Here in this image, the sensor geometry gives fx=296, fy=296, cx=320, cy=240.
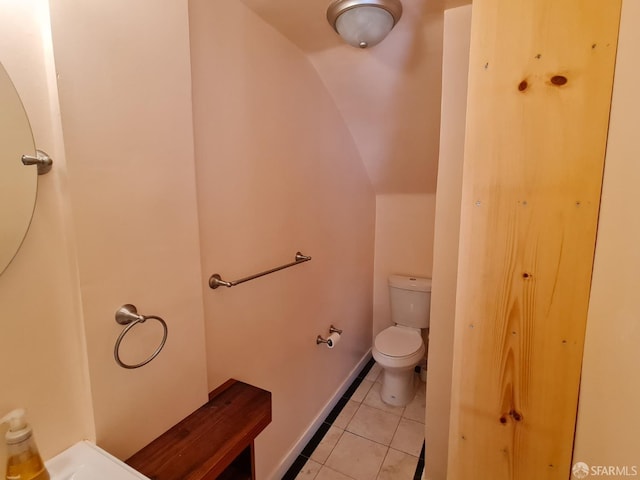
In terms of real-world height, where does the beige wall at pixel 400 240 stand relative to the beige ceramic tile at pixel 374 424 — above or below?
above

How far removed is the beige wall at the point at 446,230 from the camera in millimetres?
1204

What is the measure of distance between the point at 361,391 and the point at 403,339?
1.80 ft

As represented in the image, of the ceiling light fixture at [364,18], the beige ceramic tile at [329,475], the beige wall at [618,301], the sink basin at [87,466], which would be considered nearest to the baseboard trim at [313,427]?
the beige ceramic tile at [329,475]

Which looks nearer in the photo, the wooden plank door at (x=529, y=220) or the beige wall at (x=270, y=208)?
the wooden plank door at (x=529, y=220)

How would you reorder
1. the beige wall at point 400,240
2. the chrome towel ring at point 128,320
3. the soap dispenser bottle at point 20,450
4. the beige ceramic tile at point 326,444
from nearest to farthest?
the soap dispenser bottle at point 20,450, the chrome towel ring at point 128,320, the beige ceramic tile at point 326,444, the beige wall at point 400,240

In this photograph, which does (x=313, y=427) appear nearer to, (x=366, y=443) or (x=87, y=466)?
(x=366, y=443)

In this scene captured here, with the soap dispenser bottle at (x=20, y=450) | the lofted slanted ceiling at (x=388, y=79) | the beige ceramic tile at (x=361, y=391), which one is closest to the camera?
the soap dispenser bottle at (x=20, y=450)

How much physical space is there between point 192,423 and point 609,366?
1121 millimetres

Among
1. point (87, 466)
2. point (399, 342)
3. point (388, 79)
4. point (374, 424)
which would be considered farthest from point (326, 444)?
point (388, 79)

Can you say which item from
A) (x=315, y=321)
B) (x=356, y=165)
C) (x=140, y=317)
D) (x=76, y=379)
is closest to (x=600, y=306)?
(x=140, y=317)

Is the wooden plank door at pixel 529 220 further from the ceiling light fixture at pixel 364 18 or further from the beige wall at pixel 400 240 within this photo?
the beige wall at pixel 400 240

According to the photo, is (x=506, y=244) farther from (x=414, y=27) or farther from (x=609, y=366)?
(x=414, y=27)

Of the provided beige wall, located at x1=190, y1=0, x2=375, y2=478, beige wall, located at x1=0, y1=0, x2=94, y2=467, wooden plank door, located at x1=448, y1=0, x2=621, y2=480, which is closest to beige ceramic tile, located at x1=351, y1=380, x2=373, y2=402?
beige wall, located at x1=190, y1=0, x2=375, y2=478

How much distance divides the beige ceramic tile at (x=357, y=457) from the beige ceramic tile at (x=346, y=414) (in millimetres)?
96
